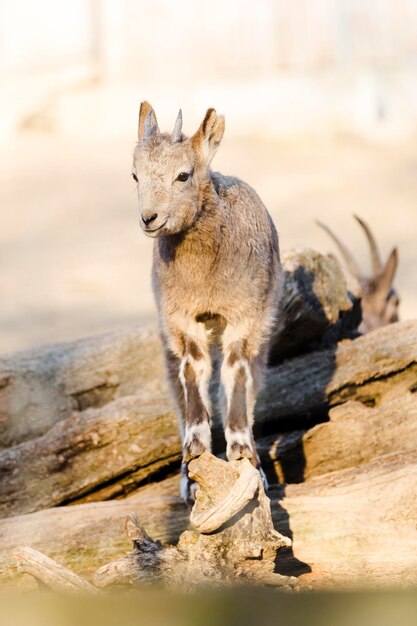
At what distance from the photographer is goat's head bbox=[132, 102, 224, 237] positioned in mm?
6070

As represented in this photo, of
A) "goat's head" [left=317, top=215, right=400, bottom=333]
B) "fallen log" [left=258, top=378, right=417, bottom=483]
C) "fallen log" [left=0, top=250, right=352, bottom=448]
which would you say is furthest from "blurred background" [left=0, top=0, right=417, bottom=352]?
"fallen log" [left=258, top=378, right=417, bottom=483]

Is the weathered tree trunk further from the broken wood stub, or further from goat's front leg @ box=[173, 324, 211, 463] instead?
goat's front leg @ box=[173, 324, 211, 463]

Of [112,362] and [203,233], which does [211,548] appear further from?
[112,362]

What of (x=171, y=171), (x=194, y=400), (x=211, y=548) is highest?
(x=171, y=171)

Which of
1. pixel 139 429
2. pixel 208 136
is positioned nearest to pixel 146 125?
pixel 208 136

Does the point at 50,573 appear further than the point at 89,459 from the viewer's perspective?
No

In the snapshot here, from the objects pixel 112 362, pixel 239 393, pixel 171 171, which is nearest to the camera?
pixel 171 171

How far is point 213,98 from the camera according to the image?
24.6 m

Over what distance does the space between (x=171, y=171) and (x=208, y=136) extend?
0.45 m

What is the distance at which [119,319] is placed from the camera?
714 inches

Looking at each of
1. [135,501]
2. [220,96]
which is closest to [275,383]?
[135,501]

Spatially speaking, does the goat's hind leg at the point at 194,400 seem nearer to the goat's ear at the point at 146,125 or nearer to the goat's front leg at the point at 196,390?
the goat's front leg at the point at 196,390

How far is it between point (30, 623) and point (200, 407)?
380cm

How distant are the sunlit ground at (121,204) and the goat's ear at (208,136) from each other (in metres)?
12.7
